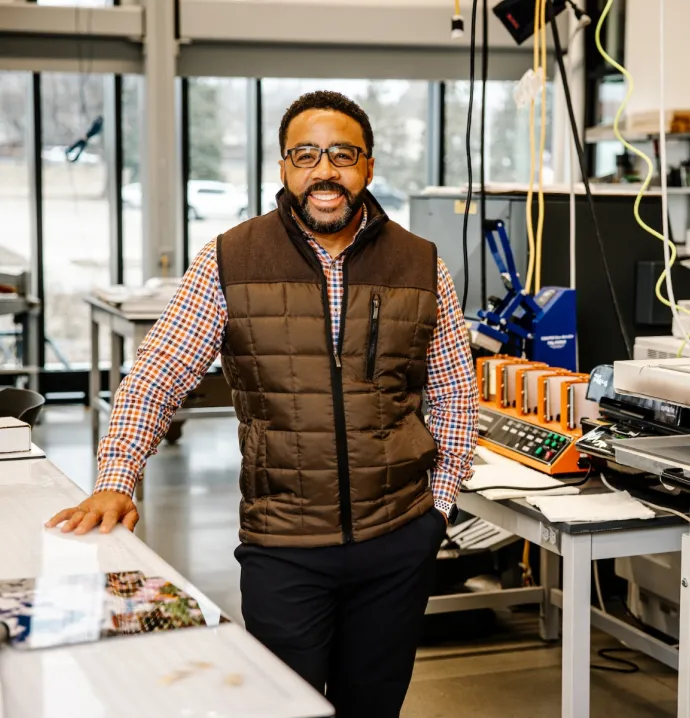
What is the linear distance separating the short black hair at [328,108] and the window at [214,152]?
20.0ft

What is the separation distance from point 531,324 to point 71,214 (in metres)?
5.15

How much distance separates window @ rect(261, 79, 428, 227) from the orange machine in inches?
200

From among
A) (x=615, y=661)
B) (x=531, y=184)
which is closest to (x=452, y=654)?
(x=615, y=661)

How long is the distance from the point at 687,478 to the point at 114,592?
1.17m

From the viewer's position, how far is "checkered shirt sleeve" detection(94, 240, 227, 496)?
1.89 metres

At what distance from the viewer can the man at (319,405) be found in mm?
1865

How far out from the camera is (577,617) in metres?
2.43

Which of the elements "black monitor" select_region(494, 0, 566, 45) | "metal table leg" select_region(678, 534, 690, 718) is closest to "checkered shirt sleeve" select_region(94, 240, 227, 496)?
"metal table leg" select_region(678, 534, 690, 718)

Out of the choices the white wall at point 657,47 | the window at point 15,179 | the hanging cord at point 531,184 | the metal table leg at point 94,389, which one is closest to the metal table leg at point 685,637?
the hanging cord at point 531,184

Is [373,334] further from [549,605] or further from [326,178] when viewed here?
[549,605]

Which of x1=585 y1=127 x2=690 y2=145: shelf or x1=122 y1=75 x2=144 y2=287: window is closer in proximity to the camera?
x1=585 y1=127 x2=690 y2=145: shelf

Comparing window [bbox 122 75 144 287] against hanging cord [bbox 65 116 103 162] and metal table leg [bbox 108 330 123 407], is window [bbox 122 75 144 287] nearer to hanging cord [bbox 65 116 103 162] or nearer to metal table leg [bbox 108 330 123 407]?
hanging cord [bbox 65 116 103 162]

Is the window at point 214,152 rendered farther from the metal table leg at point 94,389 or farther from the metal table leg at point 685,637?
the metal table leg at point 685,637

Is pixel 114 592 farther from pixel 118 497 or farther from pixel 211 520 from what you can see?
pixel 211 520
